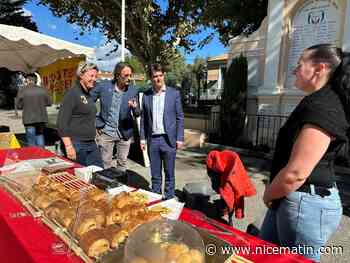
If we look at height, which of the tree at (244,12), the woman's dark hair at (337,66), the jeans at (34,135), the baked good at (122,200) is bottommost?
the jeans at (34,135)

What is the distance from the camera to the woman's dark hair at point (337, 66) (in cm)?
146

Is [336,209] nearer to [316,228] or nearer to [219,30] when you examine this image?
[316,228]

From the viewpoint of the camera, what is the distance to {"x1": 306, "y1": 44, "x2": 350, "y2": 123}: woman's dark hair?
57.4 inches

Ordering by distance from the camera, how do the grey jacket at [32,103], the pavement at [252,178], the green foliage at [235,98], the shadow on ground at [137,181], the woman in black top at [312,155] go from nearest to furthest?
the woman in black top at [312,155], the pavement at [252,178], the shadow on ground at [137,181], the grey jacket at [32,103], the green foliage at [235,98]

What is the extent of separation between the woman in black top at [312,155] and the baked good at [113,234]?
0.83m

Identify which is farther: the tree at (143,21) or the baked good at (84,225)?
the tree at (143,21)

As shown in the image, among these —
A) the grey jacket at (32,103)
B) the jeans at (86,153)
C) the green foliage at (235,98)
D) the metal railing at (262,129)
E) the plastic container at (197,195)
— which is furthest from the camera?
the green foliage at (235,98)

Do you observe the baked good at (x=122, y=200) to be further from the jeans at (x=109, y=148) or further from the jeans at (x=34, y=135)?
the jeans at (x=34, y=135)

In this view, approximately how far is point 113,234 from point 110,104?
2.87 m

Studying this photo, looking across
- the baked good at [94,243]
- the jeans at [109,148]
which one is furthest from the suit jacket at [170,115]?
the baked good at [94,243]

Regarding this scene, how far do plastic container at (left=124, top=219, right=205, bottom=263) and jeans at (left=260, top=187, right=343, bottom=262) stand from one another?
2.08 ft

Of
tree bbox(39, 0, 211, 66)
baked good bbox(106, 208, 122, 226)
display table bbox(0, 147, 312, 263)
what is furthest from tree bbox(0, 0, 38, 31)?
baked good bbox(106, 208, 122, 226)

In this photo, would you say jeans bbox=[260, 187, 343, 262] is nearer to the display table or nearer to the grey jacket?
the display table

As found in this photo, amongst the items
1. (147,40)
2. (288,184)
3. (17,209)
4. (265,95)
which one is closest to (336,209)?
(288,184)
